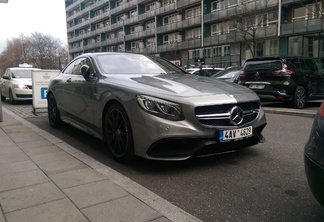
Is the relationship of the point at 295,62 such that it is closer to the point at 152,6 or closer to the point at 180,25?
the point at 180,25

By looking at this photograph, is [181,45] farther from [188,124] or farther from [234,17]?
[188,124]

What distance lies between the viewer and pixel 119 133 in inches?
154

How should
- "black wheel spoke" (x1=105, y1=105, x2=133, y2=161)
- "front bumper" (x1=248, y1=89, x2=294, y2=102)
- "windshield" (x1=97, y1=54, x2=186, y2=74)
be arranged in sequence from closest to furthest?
"black wheel spoke" (x1=105, y1=105, x2=133, y2=161) → "windshield" (x1=97, y1=54, x2=186, y2=74) → "front bumper" (x1=248, y1=89, x2=294, y2=102)

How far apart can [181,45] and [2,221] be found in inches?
1803

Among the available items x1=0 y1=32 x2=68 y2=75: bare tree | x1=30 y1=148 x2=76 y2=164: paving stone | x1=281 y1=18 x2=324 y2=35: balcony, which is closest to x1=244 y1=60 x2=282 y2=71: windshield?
x1=30 y1=148 x2=76 y2=164: paving stone

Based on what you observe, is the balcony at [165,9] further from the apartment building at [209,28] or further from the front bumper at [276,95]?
the front bumper at [276,95]

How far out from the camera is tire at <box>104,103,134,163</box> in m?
3.72

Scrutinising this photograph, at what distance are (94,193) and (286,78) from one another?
7326 millimetres

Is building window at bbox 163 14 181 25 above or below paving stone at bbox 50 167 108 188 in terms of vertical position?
above

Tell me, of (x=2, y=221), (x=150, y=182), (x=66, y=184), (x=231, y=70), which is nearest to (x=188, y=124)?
(x=150, y=182)

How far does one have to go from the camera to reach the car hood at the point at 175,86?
364 cm

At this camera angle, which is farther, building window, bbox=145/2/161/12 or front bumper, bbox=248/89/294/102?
building window, bbox=145/2/161/12

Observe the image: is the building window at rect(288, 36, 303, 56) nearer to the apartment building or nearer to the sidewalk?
the apartment building

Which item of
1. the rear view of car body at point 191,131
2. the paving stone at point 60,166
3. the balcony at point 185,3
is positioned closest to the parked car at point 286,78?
the rear view of car body at point 191,131
